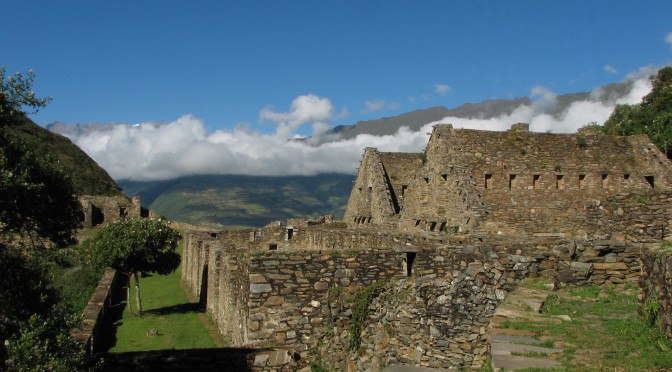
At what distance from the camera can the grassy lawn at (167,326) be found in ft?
65.0

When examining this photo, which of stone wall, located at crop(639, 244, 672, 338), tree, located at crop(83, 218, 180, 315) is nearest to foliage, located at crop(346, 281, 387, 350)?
stone wall, located at crop(639, 244, 672, 338)

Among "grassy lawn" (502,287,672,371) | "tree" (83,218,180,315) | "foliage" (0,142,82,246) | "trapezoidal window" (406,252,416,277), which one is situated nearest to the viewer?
"grassy lawn" (502,287,672,371)

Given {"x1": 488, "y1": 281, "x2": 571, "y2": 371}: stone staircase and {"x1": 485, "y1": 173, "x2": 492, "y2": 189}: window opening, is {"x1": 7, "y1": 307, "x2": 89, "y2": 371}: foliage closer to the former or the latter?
{"x1": 488, "y1": 281, "x2": 571, "y2": 371}: stone staircase

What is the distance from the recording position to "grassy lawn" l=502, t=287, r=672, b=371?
672 centimetres

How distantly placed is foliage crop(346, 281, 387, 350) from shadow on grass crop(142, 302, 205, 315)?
16.4 meters

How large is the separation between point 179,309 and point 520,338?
2208 centimetres

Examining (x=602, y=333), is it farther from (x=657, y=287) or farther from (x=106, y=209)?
(x=106, y=209)

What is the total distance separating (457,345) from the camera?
30.1 ft

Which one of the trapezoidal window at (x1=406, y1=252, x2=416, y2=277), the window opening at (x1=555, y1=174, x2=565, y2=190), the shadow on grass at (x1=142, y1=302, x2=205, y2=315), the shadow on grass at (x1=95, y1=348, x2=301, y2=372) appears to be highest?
the window opening at (x1=555, y1=174, x2=565, y2=190)

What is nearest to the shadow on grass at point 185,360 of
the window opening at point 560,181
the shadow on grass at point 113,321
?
Answer: the shadow on grass at point 113,321

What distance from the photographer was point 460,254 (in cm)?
1209

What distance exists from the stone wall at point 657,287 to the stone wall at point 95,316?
10.7 meters

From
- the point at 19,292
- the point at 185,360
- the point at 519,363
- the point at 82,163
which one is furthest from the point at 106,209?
the point at 519,363

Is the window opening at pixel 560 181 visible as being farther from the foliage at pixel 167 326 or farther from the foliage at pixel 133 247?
the foliage at pixel 133 247
